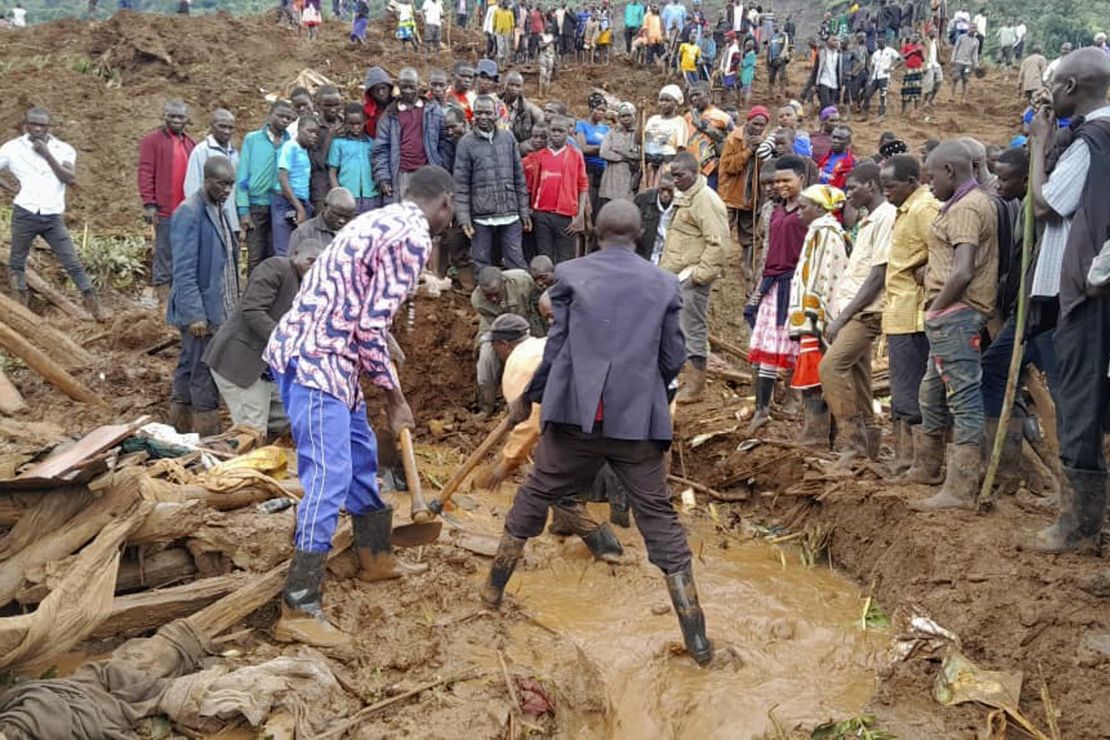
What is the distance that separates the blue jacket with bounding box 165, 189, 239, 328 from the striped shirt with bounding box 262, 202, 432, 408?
3.07 meters

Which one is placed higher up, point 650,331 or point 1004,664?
point 650,331

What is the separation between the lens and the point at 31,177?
886 centimetres

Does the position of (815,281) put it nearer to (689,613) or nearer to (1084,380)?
(1084,380)

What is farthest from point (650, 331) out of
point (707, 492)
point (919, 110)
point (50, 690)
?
point (919, 110)

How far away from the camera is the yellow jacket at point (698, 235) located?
734cm

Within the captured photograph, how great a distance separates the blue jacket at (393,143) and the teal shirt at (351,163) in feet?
0.31

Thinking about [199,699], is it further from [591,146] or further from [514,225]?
[591,146]

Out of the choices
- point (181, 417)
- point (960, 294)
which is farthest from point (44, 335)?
point (960, 294)

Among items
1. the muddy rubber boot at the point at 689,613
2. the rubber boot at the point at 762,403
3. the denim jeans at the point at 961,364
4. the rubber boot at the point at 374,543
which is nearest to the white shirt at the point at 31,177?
the rubber boot at the point at 374,543

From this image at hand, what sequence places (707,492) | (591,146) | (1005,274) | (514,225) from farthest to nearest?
(591,146) < (514,225) < (707,492) < (1005,274)

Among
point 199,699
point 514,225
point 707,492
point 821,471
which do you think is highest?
point 514,225

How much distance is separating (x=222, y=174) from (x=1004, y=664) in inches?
221

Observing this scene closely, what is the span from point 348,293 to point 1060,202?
10.7ft

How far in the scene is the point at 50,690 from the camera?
128 inches
